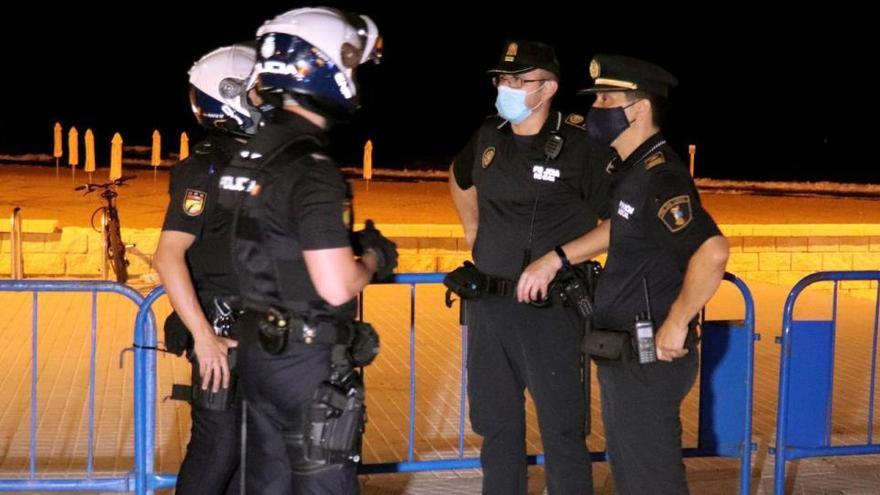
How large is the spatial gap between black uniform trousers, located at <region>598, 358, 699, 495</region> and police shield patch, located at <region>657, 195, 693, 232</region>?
49 cm

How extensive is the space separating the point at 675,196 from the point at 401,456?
307 cm

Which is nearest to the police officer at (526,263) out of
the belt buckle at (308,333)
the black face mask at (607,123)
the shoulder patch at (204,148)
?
the black face mask at (607,123)

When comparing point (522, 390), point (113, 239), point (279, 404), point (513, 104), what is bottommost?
point (522, 390)

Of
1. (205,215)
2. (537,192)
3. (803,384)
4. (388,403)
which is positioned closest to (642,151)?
(537,192)

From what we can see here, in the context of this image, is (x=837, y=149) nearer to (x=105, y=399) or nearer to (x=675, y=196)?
(x=105, y=399)

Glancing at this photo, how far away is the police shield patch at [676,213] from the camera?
3848 millimetres

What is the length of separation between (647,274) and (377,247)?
0.96m

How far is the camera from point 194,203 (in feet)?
12.9

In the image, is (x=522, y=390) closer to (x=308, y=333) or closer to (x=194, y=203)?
(x=308, y=333)

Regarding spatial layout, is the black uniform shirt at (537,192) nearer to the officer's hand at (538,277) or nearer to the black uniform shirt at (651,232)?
the officer's hand at (538,277)

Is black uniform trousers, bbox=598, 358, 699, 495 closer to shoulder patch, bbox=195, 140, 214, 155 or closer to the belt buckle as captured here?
the belt buckle

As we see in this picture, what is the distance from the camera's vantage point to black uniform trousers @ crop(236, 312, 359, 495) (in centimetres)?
357

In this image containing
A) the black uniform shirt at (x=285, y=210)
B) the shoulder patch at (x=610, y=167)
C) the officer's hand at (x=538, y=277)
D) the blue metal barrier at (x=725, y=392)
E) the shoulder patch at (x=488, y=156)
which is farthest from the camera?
the blue metal barrier at (x=725, y=392)

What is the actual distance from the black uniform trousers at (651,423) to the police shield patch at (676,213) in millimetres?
487
